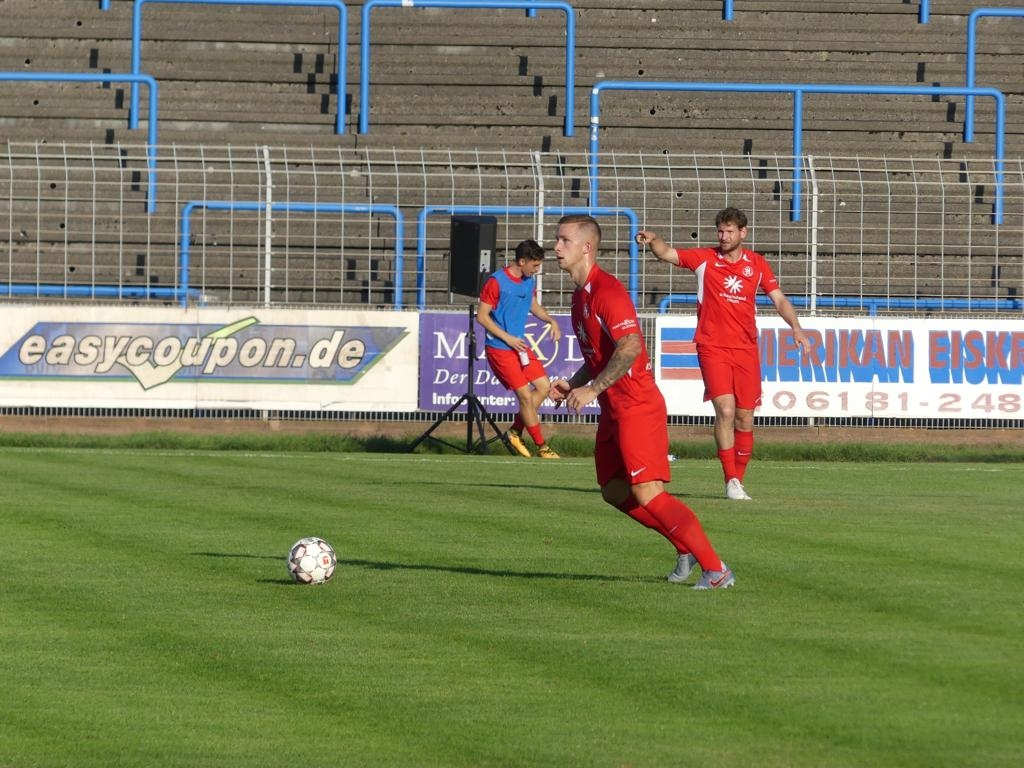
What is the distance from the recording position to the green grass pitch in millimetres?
6383

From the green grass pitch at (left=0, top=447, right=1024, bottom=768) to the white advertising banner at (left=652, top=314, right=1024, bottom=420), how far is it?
690 cm

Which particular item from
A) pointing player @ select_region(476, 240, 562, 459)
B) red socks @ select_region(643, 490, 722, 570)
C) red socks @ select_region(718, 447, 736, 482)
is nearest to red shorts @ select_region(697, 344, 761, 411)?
red socks @ select_region(718, 447, 736, 482)

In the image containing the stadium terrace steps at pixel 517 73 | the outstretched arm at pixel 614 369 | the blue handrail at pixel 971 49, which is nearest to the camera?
the outstretched arm at pixel 614 369

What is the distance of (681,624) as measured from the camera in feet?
28.4

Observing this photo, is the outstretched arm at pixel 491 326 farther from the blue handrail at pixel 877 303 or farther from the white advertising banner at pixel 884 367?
the blue handrail at pixel 877 303

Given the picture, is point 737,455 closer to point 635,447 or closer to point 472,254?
point 635,447

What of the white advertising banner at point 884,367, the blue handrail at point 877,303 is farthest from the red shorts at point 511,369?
the blue handrail at point 877,303

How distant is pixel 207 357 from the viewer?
2155 cm

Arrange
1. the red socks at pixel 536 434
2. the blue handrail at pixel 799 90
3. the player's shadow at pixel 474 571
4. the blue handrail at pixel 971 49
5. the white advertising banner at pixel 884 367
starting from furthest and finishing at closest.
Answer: the blue handrail at pixel 971 49
the blue handrail at pixel 799 90
the white advertising banner at pixel 884 367
the red socks at pixel 536 434
the player's shadow at pixel 474 571

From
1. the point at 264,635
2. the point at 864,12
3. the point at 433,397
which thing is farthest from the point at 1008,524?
the point at 864,12

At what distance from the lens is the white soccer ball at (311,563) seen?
9.93 metres

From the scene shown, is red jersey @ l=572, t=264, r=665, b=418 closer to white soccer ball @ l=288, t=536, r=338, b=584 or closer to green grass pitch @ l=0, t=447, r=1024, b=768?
green grass pitch @ l=0, t=447, r=1024, b=768

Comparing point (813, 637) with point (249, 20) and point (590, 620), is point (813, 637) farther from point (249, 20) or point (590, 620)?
point (249, 20)

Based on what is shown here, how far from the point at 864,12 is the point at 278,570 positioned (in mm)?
22503
